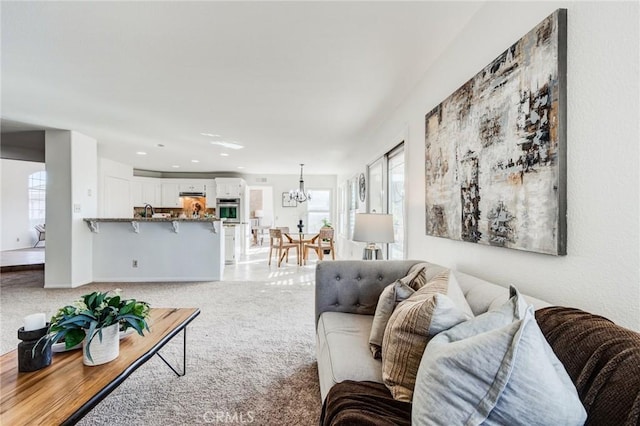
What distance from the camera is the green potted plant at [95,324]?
135 centimetres

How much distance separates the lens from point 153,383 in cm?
198

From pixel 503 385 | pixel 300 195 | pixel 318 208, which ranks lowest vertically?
pixel 503 385

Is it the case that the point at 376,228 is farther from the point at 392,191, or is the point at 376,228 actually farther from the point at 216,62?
the point at 216,62

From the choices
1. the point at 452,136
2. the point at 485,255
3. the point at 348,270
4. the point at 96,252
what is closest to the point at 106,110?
the point at 96,252

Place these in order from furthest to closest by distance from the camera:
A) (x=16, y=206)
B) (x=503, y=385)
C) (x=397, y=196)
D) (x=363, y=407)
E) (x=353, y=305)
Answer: (x=16, y=206) < (x=397, y=196) < (x=353, y=305) < (x=363, y=407) < (x=503, y=385)

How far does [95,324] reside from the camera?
4.50 feet

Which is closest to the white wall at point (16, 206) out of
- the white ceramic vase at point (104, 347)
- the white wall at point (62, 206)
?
the white wall at point (62, 206)

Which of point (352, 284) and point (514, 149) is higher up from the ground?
point (514, 149)

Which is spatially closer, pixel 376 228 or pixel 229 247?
pixel 376 228

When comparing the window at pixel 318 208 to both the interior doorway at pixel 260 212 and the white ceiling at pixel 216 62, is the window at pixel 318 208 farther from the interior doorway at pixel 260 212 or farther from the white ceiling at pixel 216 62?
the white ceiling at pixel 216 62

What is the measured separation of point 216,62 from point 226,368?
7.84 feet

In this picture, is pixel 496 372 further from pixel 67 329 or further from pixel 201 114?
pixel 201 114

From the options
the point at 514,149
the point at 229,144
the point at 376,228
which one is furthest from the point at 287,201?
the point at 514,149

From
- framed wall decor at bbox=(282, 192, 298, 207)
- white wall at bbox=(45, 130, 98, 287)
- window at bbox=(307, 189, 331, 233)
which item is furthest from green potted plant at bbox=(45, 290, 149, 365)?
window at bbox=(307, 189, 331, 233)
